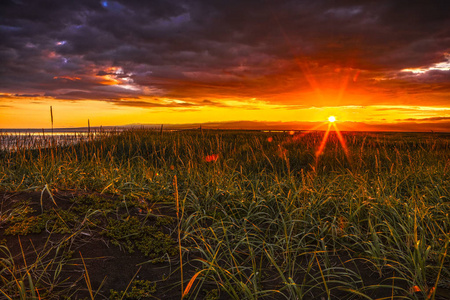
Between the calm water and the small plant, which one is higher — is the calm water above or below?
above

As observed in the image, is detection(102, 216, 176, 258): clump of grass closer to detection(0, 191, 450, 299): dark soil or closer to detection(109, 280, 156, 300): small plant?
detection(0, 191, 450, 299): dark soil

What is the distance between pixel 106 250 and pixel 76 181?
8.00ft

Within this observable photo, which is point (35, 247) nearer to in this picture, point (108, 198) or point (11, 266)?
point (11, 266)

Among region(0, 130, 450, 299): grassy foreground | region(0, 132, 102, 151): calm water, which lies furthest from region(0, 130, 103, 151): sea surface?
region(0, 130, 450, 299): grassy foreground

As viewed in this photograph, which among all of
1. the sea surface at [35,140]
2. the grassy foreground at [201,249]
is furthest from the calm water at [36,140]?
the grassy foreground at [201,249]

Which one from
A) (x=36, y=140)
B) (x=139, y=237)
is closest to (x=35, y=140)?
(x=36, y=140)

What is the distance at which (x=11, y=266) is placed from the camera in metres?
2.67

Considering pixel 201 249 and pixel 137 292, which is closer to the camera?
pixel 137 292

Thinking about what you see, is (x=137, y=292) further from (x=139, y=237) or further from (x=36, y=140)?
(x=36, y=140)

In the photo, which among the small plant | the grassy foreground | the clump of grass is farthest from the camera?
the clump of grass

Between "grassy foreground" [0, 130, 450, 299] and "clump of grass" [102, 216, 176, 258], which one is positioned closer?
"grassy foreground" [0, 130, 450, 299]

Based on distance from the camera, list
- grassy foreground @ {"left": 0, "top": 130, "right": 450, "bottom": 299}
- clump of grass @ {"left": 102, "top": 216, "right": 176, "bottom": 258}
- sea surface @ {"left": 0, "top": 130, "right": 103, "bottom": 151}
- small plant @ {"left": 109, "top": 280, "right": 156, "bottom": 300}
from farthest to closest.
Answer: sea surface @ {"left": 0, "top": 130, "right": 103, "bottom": 151}
clump of grass @ {"left": 102, "top": 216, "right": 176, "bottom": 258}
grassy foreground @ {"left": 0, "top": 130, "right": 450, "bottom": 299}
small plant @ {"left": 109, "top": 280, "right": 156, "bottom": 300}

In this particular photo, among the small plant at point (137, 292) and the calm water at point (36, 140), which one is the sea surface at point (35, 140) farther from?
the small plant at point (137, 292)

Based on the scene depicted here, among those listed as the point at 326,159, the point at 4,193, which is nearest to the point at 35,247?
the point at 4,193
